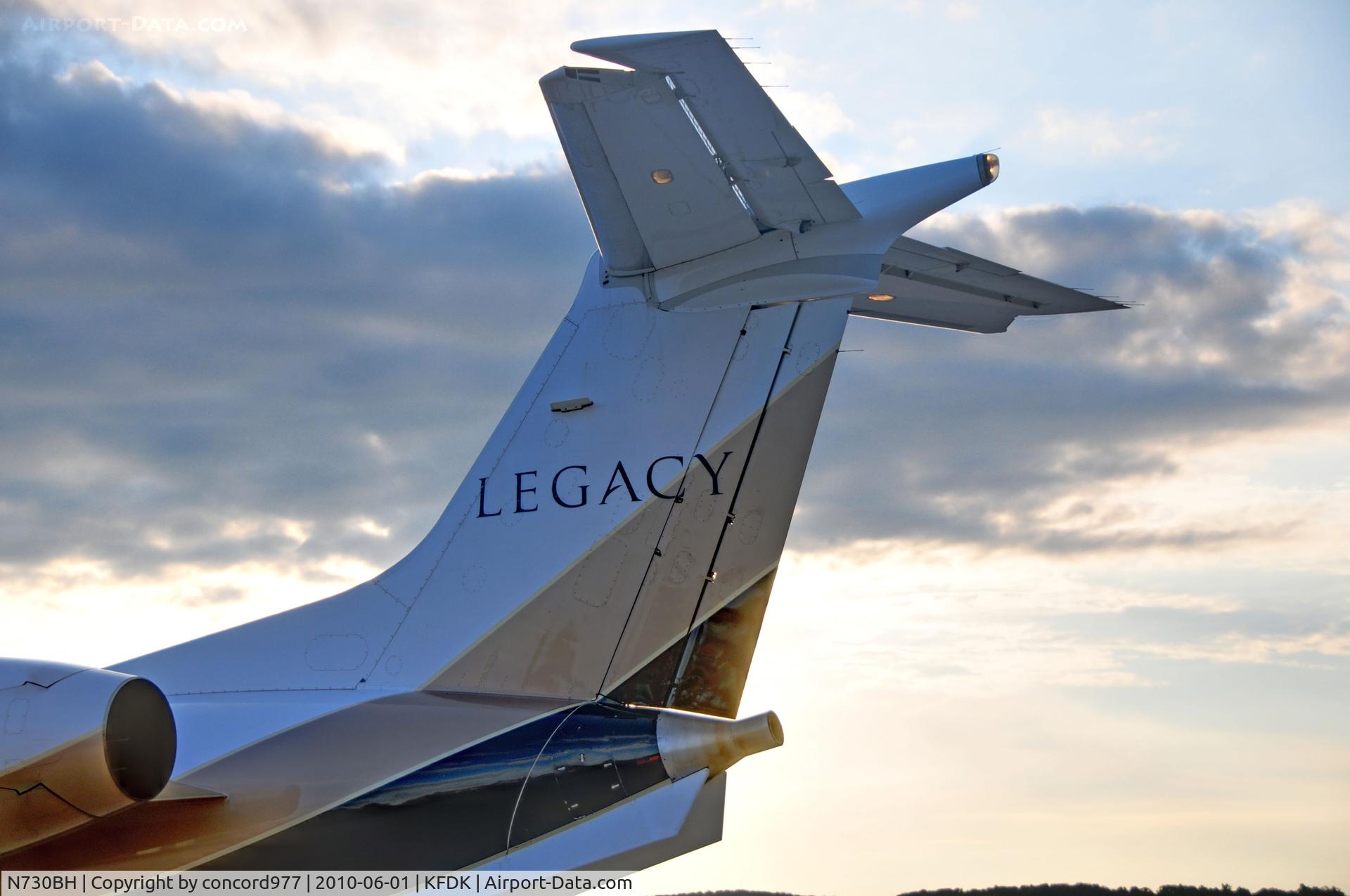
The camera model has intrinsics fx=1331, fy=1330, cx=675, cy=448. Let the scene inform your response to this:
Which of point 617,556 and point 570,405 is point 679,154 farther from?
point 617,556

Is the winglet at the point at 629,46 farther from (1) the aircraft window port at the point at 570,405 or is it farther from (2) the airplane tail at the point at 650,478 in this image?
(1) the aircraft window port at the point at 570,405

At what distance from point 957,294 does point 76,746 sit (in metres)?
5.57

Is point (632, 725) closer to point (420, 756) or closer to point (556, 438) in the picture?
point (420, 756)

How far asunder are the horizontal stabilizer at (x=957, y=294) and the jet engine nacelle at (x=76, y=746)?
4651mm

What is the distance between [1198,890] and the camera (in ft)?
26.0

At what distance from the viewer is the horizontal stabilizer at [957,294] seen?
26.3 ft

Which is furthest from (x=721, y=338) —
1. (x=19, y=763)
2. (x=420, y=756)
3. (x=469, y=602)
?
(x=19, y=763)

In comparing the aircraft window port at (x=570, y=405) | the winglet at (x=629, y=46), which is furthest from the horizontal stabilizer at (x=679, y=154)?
the aircraft window port at (x=570, y=405)

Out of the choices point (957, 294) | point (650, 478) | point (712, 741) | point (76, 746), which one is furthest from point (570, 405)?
point (76, 746)

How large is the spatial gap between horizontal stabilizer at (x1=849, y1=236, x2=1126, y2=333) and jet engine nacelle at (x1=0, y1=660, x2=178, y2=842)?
4.65 meters

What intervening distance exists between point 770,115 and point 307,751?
3936mm

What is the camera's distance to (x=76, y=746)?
591cm

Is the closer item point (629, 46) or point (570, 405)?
point (629, 46)

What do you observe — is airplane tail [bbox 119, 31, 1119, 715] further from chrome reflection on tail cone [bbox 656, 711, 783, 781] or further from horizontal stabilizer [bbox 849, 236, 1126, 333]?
chrome reflection on tail cone [bbox 656, 711, 783, 781]
